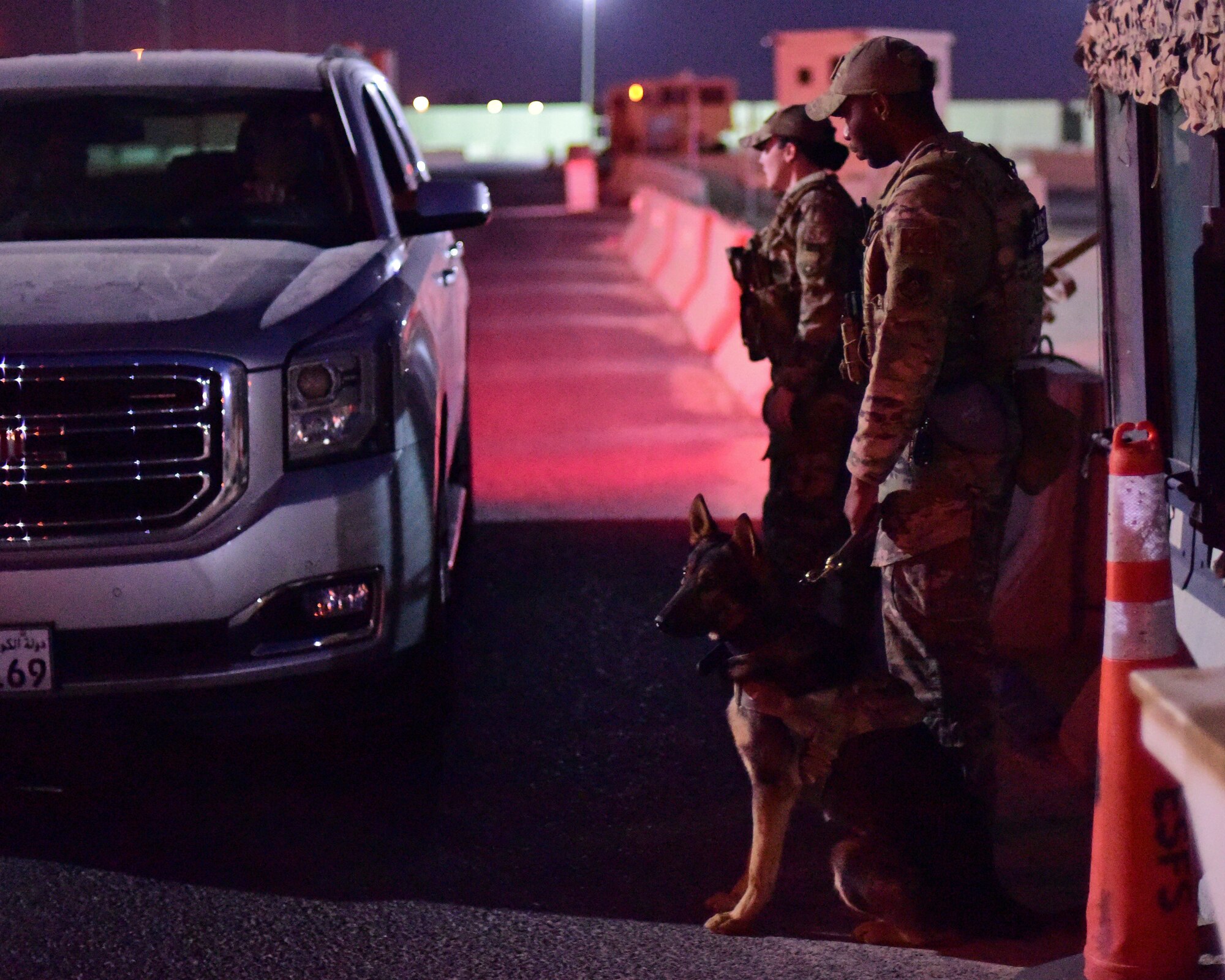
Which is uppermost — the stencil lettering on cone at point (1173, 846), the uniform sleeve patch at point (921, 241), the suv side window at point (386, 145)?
the suv side window at point (386, 145)

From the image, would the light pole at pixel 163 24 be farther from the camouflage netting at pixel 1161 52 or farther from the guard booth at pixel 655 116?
the guard booth at pixel 655 116

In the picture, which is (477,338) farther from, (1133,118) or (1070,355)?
(1133,118)

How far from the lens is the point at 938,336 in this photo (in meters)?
3.82

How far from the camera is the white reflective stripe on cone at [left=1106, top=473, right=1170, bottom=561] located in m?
3.38

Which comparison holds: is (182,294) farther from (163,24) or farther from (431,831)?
(163,24)

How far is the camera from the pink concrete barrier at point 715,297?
14.2m

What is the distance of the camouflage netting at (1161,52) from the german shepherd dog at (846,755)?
58.9 inches

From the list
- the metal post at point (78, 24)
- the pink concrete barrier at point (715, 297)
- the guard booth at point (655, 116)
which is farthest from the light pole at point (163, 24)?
the guard booth at point (655, 116)

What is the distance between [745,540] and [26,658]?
187 cm

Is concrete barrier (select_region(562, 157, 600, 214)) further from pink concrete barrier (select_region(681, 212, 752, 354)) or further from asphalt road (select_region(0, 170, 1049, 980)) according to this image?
asphalt road (select_region(0, 170, 1049, 980))

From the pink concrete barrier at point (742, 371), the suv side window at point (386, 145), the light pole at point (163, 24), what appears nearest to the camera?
the suv side window at point (386, 145)

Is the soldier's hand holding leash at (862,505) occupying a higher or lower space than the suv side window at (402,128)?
lower

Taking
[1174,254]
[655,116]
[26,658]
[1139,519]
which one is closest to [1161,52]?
[1174,254]

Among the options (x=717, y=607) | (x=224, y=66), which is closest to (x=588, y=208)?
(x=224, y=66)
